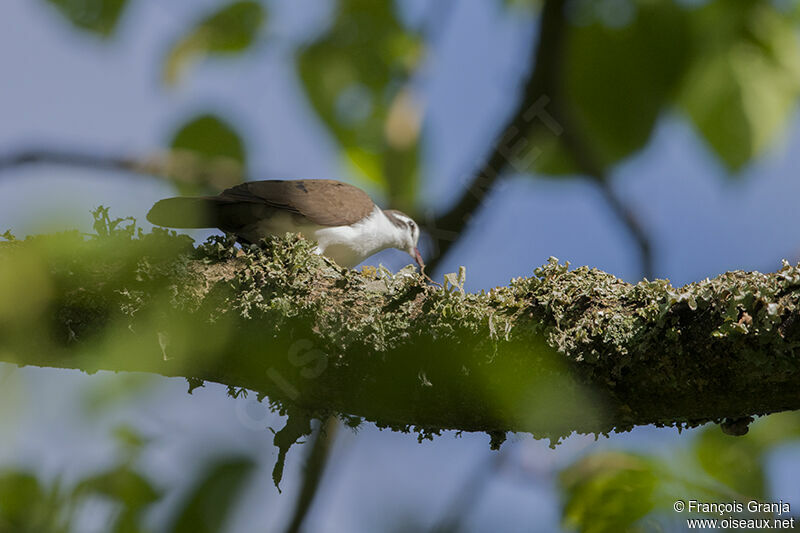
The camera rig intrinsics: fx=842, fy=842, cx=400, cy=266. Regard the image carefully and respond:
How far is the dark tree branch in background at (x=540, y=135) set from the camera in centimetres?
434

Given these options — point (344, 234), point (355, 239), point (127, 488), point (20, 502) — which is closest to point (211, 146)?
point (344, 234)

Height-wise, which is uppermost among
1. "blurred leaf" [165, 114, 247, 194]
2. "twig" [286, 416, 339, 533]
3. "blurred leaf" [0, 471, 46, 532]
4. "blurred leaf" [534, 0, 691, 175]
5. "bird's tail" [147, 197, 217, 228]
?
"blurred leaf" [534, 0, 691, 175]

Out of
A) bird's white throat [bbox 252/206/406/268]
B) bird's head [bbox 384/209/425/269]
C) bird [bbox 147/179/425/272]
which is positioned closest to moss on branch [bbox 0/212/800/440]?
bird [bbox 147/179/425/272]

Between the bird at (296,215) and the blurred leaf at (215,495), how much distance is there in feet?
8.24

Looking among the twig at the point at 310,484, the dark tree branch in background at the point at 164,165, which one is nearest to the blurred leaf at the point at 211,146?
the dark tree branch in background at the point at 164,165

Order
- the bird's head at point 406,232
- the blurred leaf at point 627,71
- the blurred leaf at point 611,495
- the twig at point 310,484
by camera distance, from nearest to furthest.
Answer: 1. the blurred leaf at point 611,495
2. the blurred leaf at point 627,71
3. the twig at point 310,484
4. the bird's head at point 406,232

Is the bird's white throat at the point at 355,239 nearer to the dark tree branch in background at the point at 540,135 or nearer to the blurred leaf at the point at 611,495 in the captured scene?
the dark tree branch in background at the point at 540,135

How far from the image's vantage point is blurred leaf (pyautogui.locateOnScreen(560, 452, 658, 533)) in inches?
86.6

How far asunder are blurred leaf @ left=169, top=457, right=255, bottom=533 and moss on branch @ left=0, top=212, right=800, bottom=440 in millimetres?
772

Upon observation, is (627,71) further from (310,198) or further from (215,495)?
(215,495)

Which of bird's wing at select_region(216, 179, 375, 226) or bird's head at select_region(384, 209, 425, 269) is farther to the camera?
bird's head at select_region(384, 209, 425, 269)

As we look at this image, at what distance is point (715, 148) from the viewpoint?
342 centimetres

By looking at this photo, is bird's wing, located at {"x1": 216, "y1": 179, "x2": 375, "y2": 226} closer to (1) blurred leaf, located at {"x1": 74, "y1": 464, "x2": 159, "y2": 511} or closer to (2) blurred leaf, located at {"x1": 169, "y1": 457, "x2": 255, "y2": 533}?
(1) blurred leaf, located at {"x1": 74, "y1": 464, "x2": 159, "y2": 511}

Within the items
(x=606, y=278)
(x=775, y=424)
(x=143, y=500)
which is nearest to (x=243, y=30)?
(x=606, y=278)
